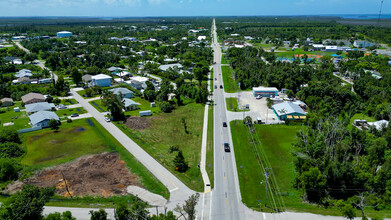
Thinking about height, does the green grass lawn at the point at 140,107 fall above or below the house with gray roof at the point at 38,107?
below

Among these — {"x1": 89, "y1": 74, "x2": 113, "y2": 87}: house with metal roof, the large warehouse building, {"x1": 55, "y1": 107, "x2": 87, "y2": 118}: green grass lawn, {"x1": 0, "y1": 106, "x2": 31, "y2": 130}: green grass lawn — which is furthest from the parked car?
{"x1": 89, "y1": 74, "x2": 113, "y2": 87}: house with metal roof

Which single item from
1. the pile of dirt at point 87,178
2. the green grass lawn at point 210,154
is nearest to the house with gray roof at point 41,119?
the pile of dirt at point 87,178

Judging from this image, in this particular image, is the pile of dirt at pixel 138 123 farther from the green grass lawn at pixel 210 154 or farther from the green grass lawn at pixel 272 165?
the green grass lawn at pixel 272 165

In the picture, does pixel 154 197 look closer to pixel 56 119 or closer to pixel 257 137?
pixel 257 137

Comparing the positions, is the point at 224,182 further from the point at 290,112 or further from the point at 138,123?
the point at 290,112

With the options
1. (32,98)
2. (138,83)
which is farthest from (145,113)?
(32,98)

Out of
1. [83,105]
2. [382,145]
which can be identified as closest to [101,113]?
Result: [83,105]

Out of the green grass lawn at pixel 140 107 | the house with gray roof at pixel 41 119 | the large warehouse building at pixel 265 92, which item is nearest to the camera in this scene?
the house with gray roof at pixel 41 119
